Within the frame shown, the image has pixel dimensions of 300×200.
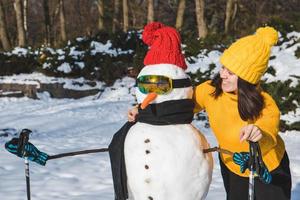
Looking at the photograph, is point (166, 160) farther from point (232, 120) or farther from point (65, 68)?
point (65, 68)

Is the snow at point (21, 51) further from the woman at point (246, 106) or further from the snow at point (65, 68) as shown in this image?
the woman at point (246, 106)

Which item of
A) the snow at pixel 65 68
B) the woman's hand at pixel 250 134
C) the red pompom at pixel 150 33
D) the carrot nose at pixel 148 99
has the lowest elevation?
the snow at pixel 65 68

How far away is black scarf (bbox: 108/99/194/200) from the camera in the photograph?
2.33m

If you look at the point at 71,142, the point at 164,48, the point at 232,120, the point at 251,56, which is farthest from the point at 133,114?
the point at 71,142

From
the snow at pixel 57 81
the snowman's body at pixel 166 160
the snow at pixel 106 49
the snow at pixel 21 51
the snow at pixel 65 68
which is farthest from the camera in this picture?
the snow at pixel 21 51

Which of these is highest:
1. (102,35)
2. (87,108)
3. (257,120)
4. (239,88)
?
(239,88)

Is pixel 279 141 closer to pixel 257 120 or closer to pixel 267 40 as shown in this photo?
pixel 257 120

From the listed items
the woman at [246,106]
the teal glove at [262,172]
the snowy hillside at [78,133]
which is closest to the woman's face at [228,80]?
the woman at [246,106]

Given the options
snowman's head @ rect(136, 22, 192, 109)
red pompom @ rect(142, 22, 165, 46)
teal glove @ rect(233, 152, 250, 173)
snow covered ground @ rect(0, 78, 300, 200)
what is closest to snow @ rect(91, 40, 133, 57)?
snow covered ground @ rect(0, 78, 300, 200)

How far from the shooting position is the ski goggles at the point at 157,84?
7.60 ft

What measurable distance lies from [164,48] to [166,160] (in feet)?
1.95

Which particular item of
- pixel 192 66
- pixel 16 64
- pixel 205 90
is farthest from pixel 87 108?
pixel 205 90

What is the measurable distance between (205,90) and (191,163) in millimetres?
477

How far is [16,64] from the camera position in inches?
500
